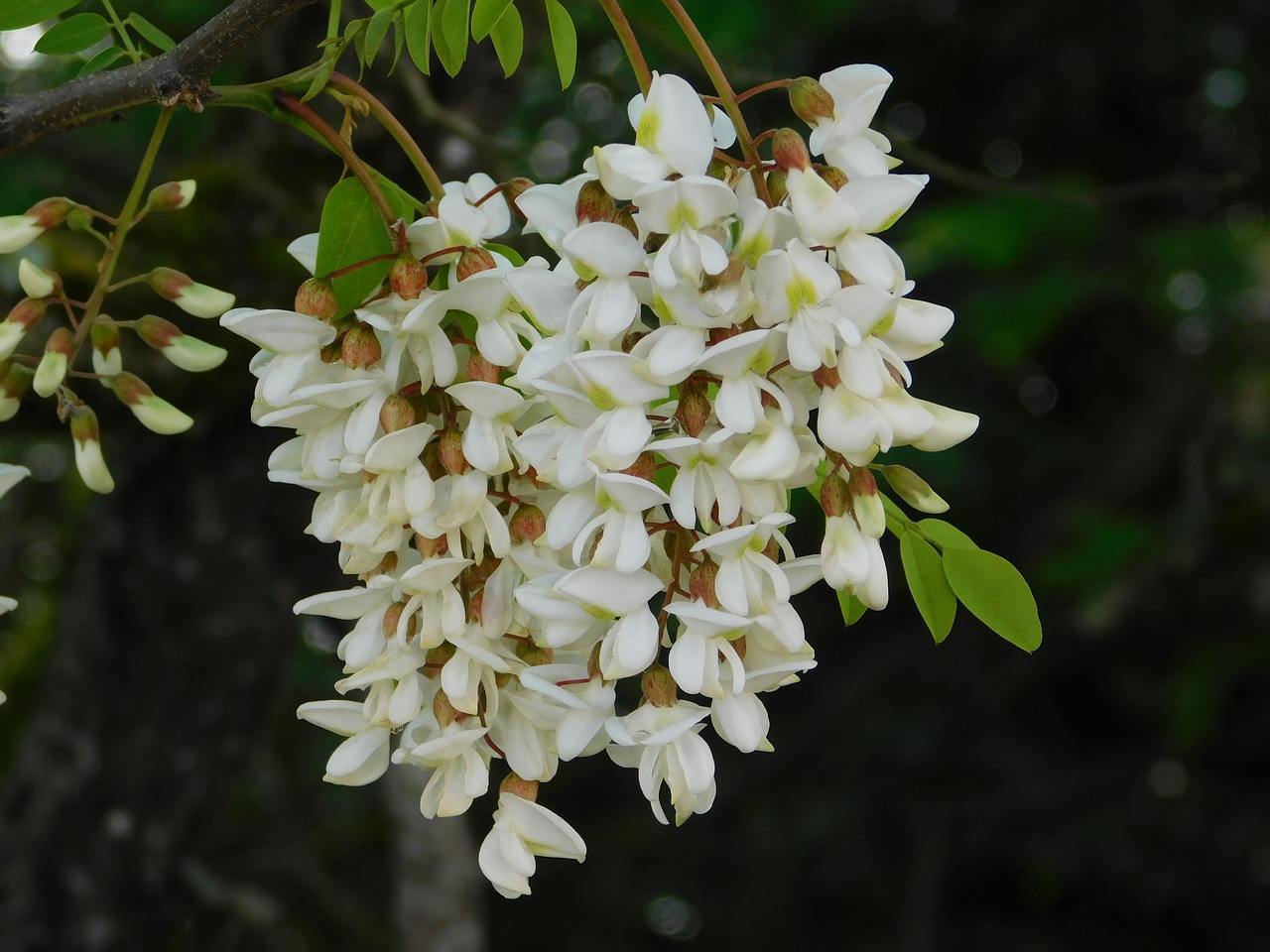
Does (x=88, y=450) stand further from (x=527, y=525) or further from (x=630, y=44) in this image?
(x=630, y=44)

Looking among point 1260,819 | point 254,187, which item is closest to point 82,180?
point 254,187

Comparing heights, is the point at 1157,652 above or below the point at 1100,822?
above

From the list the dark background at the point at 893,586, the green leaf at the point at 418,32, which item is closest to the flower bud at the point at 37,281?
the green leaf at the point at 418,32

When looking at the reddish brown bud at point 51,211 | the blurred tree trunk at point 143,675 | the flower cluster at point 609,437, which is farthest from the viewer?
the blurred tree trunk at point 143,675

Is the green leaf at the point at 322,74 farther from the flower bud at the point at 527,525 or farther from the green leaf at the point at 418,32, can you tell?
the flower bud at the point at 527,525

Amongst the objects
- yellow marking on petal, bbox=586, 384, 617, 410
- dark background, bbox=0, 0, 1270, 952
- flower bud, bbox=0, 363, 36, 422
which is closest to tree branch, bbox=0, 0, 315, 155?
flower bud, bbox=0, 363, 36, 422

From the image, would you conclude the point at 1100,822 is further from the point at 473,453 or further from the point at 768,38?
the point at 473,453
